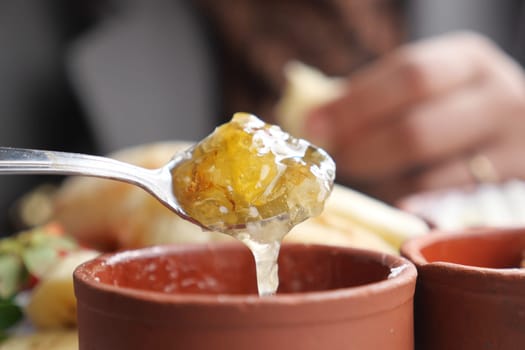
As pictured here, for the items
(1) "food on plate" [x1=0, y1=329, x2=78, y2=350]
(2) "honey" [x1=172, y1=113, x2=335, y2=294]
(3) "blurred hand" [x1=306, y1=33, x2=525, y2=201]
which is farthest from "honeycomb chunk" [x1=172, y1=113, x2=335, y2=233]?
(3) "blurred hand" [x1=306, y1=33, x2=525, y2=201]

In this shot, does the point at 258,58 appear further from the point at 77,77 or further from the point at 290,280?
the point at 290,280

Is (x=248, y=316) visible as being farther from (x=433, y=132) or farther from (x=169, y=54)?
(x=169, y=54)

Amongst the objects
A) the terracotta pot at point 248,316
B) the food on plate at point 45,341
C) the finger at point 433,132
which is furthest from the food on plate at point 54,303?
the finger at point 433,132

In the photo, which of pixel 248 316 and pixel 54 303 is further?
pixel 54 303

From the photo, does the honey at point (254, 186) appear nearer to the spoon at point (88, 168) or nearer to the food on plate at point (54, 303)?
the spoon at point (88, 168)

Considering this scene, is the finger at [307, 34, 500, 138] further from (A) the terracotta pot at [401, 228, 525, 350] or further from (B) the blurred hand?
(A) the terracotta pot at [401, 228, 525, 350]

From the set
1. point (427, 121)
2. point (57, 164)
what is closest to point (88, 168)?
point (57, 164)
